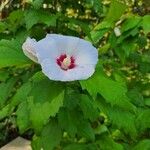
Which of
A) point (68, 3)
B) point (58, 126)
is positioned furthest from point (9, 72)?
point (68, 3)

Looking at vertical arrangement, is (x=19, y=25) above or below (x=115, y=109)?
above

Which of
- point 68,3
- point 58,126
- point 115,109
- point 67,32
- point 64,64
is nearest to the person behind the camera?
point 64,64

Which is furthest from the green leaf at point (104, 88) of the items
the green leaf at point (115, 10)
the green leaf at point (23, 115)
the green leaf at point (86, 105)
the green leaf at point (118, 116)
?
the green leaf at point (115, 10)

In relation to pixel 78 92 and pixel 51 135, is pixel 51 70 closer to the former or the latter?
pixel 78 92

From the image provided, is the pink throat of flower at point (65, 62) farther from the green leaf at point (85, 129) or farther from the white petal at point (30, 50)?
the green leaf at point (85, 129)

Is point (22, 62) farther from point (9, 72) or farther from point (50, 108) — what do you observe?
point (9, 72)

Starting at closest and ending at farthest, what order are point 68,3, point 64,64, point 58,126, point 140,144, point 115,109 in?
point 64,64
point 115,109
point 58,126
point 140,144
point 68,3

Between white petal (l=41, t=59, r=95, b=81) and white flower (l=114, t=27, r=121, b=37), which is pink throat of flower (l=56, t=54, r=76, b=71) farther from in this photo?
white flower (l=114, t=27, r=121, b=37)
